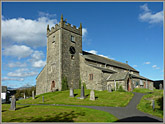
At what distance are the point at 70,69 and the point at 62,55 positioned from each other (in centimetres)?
386

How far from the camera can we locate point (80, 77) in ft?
110

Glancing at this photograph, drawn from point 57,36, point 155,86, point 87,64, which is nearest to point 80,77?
point 87,64

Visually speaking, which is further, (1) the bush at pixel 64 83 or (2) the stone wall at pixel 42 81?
(2) the stone wall at pixel 42 81

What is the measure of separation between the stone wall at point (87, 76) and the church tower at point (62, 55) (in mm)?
1174

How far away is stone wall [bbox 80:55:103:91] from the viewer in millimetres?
29641

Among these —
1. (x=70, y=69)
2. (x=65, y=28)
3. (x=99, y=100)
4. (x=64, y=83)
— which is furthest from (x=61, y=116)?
(x=65, y=28)

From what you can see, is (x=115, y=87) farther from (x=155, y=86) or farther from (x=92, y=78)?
(x=155, y=86)

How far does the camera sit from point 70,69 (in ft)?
105

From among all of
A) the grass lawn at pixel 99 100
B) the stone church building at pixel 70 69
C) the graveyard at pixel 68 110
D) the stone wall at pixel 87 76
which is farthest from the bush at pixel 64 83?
the graveyard at pixel 68 110

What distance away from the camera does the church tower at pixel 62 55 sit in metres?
30.4

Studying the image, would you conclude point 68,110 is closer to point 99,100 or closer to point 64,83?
point 99,100

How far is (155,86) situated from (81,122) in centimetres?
4978

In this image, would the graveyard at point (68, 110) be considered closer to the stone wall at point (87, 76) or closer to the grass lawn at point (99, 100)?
the grass lawn at point (99, 100)

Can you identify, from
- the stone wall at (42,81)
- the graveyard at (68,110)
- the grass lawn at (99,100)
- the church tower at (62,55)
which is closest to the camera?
the graveyard at (68,110)
